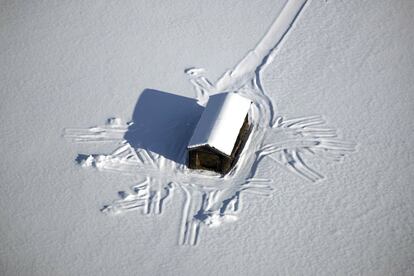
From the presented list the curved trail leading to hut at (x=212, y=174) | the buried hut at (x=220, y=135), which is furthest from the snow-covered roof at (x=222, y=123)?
the curved trail leading to hut at (x=212, y=174)

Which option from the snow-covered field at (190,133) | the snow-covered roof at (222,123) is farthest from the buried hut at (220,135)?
the snow-covered field at (190,133)

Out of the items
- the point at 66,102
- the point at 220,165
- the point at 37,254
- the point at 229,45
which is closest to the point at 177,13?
the point at 229,45

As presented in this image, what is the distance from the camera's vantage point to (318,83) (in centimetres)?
1539

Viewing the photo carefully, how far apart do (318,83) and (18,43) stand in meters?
11.2

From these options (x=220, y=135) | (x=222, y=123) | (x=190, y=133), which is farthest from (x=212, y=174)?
(x=190, y=133)

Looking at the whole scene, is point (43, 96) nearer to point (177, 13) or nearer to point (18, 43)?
point (18, 43)

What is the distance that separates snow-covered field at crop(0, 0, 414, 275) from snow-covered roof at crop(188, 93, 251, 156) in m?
1.08

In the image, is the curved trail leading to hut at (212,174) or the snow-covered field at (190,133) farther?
the curved trail leading to hut at (212,174)

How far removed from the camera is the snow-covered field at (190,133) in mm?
11578

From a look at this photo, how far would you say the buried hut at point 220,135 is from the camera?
40.7 ft

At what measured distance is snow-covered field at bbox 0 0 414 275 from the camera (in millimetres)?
11578

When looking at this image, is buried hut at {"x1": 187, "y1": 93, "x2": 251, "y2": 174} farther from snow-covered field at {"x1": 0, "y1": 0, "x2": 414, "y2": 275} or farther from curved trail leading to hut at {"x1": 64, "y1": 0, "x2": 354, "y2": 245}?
snow-covered field at {"x1": 0, "y1": 0, "x2": 414, "y2": 275}

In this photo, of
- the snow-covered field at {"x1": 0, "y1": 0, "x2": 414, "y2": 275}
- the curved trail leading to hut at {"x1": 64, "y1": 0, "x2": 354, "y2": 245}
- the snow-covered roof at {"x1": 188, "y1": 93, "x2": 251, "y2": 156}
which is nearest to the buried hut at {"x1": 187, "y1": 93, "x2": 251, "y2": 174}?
the snow-covered roof at {"x1": 188, "y1": 93, "x2": 251, "y2": 156}

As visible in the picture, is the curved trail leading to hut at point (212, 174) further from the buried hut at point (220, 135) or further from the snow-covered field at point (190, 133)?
the buried hut at point (220, 135)
